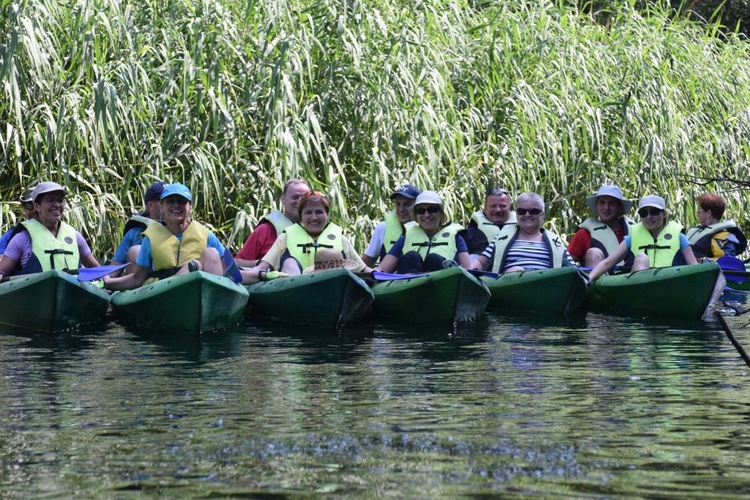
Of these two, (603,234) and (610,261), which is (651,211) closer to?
(610,261)

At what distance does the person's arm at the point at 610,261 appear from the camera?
8.89m

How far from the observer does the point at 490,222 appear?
9.45 meters

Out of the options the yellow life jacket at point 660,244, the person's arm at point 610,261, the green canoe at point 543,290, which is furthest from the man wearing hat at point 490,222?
the yellow life jacket at point 660,244

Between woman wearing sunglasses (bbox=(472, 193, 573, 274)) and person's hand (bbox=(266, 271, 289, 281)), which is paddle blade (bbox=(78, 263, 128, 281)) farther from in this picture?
woman wearing sunglasses (bbox=(472, 193, 573, 274))

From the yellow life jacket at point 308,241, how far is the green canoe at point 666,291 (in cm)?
199

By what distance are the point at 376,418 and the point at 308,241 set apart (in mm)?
3947

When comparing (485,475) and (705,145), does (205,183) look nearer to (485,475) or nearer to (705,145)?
(705,145)

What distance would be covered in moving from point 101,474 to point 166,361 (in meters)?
2.63

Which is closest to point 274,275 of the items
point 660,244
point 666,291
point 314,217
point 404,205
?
point 314,217

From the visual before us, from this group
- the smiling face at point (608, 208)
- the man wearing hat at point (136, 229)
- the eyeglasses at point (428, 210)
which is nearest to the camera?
the man wearing hat at point (136, 229)

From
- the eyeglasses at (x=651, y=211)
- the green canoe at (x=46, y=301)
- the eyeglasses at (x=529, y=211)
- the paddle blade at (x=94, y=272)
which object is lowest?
the green canoe at (x=46, y=301)

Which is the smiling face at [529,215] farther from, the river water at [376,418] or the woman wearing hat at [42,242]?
the woman wearing hat at [42,242]

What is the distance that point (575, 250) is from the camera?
31.9 ft

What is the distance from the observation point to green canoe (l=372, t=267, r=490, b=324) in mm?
7891
